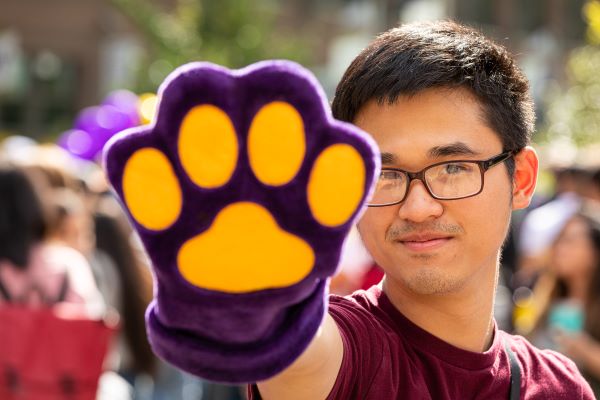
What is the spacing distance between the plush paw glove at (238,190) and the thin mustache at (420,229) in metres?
0.51

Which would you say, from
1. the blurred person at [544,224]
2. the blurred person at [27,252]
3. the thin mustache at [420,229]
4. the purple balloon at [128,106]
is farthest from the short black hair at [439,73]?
the purple balloon at [128,106]

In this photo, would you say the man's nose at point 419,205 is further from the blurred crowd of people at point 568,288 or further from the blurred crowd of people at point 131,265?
the blurred crowd of people at point 568,288

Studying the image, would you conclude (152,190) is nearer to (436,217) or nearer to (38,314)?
(436,217)

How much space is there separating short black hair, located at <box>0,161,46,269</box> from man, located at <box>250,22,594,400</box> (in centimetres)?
271

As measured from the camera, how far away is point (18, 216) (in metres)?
4.44

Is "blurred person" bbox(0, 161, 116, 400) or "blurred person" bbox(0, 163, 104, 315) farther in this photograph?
"blurred person" bbox(0, 163, 104, 315)

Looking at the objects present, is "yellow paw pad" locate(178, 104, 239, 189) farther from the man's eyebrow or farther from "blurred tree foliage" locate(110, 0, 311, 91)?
"blurred tree foliage" locate(110, 0, 311, 91)

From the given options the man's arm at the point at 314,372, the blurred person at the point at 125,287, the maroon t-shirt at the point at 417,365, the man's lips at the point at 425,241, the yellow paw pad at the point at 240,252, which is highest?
the yellow paw pad at the point at 240,252

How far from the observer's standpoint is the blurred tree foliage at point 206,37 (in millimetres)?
18219

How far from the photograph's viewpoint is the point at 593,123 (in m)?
11.3

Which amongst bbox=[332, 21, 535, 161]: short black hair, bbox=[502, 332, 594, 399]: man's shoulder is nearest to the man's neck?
bbox=[502, 332, 594, 399]: man's shoulder

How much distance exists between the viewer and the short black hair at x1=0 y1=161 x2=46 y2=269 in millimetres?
4395

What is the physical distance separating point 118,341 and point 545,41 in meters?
27.7

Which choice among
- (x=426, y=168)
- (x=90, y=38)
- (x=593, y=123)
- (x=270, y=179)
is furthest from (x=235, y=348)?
(x=90, y=38)
